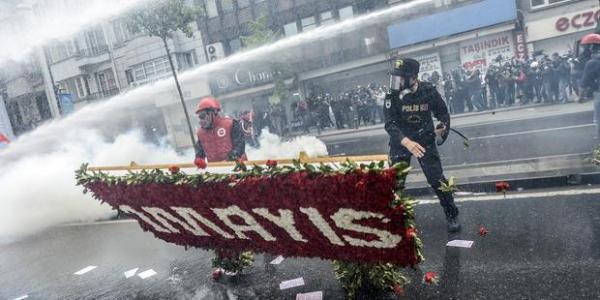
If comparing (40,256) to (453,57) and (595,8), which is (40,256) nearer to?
(453,57)

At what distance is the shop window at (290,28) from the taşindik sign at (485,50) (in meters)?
11.7

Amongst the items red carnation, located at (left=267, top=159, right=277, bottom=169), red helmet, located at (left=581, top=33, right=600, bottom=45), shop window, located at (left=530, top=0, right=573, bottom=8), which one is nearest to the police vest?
red carnation, located at (left=267, top=159, right=277, bottom=169)

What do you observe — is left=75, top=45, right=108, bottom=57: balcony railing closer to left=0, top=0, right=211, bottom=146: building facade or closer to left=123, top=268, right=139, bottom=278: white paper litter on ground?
left=0, top=0, right=211, bottom=146: building facade

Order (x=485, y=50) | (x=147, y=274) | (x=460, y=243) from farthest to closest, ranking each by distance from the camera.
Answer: (x=485, y=50) < (x=147, y=274) < (x=460, y=243)

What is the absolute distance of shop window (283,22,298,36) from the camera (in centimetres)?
3070

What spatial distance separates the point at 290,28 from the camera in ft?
101

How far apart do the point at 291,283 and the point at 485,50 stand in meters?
22.9

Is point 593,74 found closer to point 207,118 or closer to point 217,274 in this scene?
point 207,118

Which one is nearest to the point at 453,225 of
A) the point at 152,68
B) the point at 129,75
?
the point at 152,68

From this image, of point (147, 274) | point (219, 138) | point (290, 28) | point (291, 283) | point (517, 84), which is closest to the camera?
point (291, 283)

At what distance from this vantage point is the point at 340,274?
13.7ft

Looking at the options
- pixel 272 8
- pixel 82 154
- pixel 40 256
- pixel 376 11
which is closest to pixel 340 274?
pixel 40 256

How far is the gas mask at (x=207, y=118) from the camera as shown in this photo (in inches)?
243

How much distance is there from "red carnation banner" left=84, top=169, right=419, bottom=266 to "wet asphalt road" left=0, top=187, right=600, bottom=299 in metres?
0.67
